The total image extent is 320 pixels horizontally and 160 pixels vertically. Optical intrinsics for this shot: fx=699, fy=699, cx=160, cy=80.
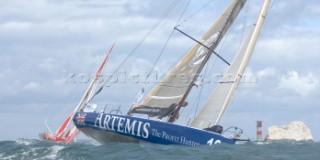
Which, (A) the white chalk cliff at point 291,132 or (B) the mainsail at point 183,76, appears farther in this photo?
(A) the white chalk cliff at point 291,132

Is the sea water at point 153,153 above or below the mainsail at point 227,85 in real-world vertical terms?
below

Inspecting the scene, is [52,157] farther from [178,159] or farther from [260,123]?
[260,123]

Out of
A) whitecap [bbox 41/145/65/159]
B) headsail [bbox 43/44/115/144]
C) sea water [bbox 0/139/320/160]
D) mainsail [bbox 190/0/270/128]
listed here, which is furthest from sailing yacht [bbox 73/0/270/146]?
headsail [bbox 43/44/115/144]

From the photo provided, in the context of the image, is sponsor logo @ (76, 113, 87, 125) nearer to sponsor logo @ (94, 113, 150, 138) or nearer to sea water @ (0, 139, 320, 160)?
sponsor logo @ (94, 113, 150, 138)

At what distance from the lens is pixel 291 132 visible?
62.6 meters

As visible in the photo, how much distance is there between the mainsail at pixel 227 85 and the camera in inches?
1297

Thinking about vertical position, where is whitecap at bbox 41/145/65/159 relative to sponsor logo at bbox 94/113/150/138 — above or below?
below

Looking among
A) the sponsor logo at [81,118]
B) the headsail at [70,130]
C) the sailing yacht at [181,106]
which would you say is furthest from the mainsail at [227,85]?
the headsail at [70,130]

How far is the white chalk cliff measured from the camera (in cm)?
6144

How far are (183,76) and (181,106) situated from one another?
174 cm

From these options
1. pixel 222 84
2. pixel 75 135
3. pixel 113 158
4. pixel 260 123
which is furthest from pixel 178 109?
pixel 260 123

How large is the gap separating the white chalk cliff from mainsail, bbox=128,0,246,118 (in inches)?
1047

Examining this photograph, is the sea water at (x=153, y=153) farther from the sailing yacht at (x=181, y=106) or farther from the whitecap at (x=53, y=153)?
the sailing yacht at (x=181, y=106)

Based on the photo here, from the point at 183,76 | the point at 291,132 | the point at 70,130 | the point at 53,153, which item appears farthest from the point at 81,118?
the point at 291,132
